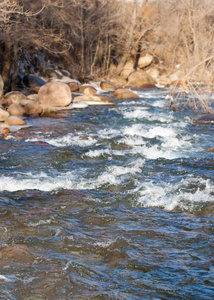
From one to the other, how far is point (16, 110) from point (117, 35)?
630 inches

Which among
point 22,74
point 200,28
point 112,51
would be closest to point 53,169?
point 22,74

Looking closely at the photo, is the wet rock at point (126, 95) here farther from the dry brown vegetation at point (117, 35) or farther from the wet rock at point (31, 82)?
the wet rock at point (31, 82)

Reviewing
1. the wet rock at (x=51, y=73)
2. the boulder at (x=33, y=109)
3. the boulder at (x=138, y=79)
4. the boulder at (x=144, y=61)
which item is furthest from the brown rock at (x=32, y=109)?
the boulder at (x=144, y=61)

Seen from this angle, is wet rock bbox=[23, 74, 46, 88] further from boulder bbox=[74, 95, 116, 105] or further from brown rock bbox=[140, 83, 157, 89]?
brown rock bbox=[140, 83, 157, 89]

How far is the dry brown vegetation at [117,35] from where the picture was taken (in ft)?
59.5

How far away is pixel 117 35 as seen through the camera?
86.3 feet

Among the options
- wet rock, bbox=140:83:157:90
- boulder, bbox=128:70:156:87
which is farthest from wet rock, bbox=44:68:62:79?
wet rock, bbox=140:83:157:90

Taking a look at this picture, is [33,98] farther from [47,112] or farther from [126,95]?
[126,95]

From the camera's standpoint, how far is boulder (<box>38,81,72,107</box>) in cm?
1444

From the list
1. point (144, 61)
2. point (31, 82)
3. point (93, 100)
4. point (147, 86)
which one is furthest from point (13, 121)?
point (144, 61)

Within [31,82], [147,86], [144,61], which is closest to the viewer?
[31,82]

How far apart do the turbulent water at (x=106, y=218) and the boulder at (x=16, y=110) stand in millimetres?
2938

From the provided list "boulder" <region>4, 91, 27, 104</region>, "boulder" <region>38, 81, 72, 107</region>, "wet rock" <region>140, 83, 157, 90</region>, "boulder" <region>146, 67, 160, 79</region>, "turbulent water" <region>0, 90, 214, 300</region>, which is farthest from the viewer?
"boulder" <region>146, 67, 160, 79</region>

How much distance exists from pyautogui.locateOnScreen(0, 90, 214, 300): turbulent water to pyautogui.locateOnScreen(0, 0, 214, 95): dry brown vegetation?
9230mm
